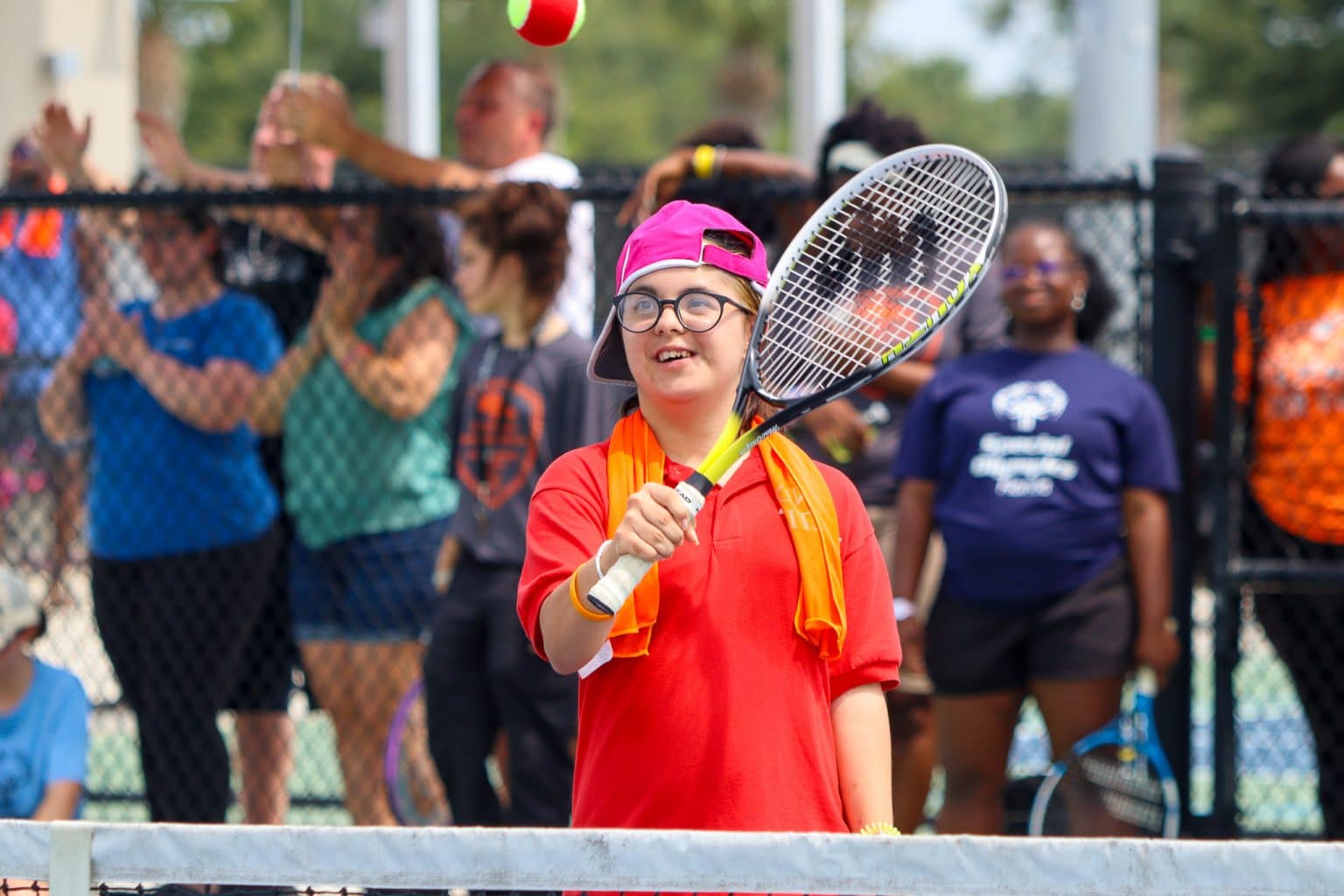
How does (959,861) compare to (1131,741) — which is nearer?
(959,861)

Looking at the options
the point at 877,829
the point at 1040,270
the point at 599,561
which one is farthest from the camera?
the point at 1040,270

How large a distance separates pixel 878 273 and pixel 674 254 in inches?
15.6

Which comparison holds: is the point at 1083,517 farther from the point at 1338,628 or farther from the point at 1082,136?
the point at 1082,136

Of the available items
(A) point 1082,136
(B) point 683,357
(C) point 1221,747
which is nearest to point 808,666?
(B) point 683,357

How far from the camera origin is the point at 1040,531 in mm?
4328

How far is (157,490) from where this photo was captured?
4848 millimetres

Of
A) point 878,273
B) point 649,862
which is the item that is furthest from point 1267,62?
point 649,862

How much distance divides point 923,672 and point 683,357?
2.32 m

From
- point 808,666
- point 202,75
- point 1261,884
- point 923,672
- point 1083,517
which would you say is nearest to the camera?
point 1261,884

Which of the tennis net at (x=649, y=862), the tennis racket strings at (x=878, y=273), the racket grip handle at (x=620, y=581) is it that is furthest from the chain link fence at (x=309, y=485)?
the tennis net at (x=649, y=862)

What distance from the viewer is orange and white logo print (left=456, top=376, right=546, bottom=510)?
14.2 feet

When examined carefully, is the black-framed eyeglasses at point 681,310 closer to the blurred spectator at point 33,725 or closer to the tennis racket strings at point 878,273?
the tennis racket strings at point 878,273

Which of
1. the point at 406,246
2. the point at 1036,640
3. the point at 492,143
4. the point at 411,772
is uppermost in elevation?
the point at 492,143

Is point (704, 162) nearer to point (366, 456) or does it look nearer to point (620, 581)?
point (366, 456)
